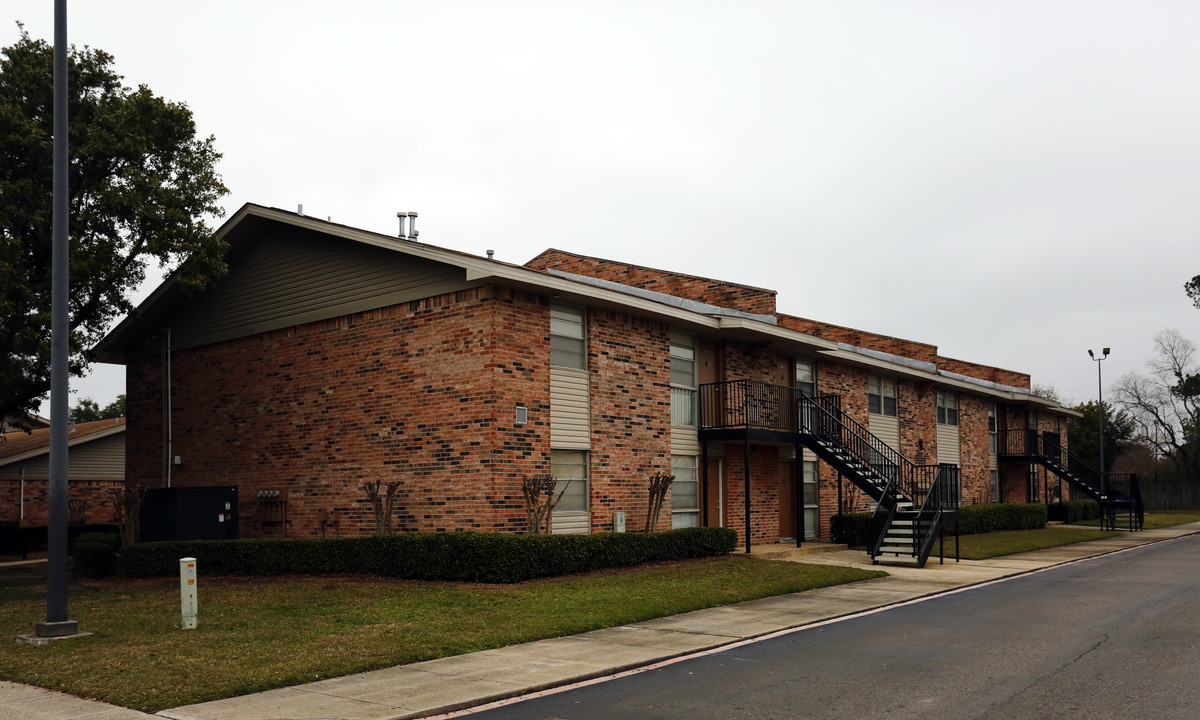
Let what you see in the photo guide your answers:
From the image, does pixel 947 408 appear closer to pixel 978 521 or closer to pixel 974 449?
pixel 974 449

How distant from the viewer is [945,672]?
31.3 feet

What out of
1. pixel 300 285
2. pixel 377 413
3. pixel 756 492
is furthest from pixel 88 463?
pixel 756 492

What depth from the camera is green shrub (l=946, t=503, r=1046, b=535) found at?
31486 mm

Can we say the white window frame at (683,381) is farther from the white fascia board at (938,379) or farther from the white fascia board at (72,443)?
the white fascia board at (72,443)

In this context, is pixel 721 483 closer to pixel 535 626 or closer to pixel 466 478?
pixel 466 478

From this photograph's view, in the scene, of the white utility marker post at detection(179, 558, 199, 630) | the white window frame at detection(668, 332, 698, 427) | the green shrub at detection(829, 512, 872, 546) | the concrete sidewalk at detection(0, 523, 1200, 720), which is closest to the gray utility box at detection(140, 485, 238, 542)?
the white utility marker post at detection(179, 558, 199, 630)

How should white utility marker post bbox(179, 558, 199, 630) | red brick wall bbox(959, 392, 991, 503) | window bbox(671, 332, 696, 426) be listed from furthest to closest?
red brick wall bbox(959, 392, 991, 503), window bbox(671, 332, 696, 426), white utility marker post bbox(179, 558, 199, 630)

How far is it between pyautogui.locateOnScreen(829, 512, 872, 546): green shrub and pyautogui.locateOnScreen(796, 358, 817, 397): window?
3456 millimetres

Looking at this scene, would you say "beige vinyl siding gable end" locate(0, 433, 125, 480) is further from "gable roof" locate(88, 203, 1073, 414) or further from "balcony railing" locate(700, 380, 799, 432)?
"balcony railing" locate(700, 380, 799, 432)

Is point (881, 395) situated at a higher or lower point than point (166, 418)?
higher

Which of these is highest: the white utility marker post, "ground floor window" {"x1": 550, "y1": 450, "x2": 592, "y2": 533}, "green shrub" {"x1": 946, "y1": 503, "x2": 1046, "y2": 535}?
"ground floor window" {"x1": 550, "y1": 450, "x2": 592, "y2": 533}

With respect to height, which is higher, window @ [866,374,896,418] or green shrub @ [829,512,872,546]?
window @ [866,374,896,418]

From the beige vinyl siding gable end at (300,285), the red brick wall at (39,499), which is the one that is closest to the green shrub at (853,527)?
the beige vinyl siding gable end at (300,285)

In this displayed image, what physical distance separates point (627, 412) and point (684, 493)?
2.92m
